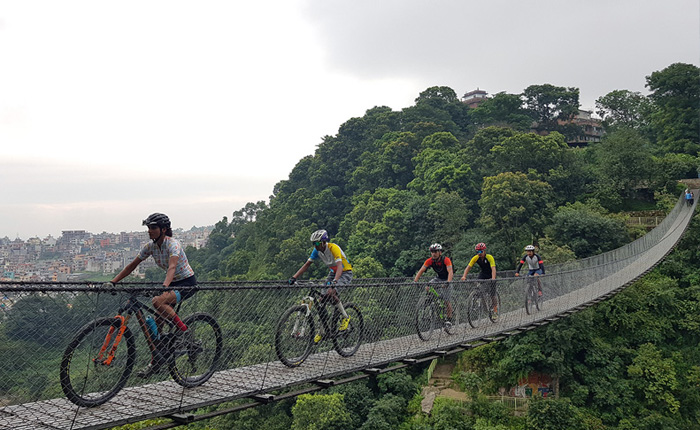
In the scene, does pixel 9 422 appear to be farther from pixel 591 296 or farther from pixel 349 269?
pixel 591 296

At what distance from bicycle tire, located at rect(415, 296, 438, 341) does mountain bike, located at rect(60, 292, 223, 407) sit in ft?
8.12

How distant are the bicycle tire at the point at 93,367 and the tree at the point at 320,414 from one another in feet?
43.4

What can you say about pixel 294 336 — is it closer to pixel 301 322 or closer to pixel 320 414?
pixel 301 322

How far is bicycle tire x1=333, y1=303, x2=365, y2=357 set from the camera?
440cm

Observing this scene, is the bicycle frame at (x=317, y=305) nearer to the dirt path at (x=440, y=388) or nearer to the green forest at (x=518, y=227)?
the green forest at (x=518, y=227)

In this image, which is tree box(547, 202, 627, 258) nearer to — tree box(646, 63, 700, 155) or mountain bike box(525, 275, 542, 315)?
tree box(646, 63, 700, 155)

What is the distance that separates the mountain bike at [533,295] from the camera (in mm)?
7137

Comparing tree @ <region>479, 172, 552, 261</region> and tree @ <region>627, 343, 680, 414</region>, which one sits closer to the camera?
tree @ <region>627, 343, 680, 414</region>

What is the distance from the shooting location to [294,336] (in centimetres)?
399

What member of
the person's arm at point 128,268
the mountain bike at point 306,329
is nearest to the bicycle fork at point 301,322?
the mountain bike at point 306,329

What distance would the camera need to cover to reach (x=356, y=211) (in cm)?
2719

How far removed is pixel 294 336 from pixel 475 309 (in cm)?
287

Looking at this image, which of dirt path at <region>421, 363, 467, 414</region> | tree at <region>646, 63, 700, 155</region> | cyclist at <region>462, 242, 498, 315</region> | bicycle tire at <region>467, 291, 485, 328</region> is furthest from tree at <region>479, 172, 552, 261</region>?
bicycle tire at <region>467, 291, 485, 328</region>

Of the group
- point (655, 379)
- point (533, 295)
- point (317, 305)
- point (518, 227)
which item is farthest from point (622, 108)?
point (317, 305)
